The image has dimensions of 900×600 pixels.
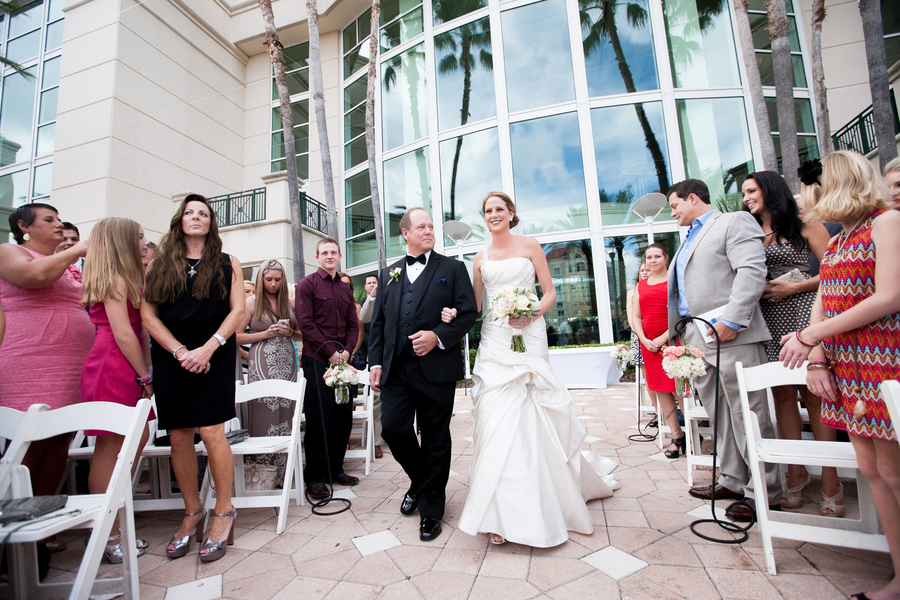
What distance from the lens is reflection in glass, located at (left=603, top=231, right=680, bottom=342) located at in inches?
384

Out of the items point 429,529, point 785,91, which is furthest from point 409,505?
point 785,91

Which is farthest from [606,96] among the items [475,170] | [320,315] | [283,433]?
[283,433]

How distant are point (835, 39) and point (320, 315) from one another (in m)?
13.4

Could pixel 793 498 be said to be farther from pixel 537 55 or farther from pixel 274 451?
pixel 537 55

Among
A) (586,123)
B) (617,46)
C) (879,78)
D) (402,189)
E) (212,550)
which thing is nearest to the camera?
(212,550)

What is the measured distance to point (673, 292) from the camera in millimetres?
3213

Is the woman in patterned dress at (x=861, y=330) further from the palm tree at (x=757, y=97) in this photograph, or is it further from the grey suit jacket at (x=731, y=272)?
the palm tree at (x=757, y=97)

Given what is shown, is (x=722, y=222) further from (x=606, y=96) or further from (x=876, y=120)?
(x=606, y=96)

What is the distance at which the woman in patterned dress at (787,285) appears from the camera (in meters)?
2.78

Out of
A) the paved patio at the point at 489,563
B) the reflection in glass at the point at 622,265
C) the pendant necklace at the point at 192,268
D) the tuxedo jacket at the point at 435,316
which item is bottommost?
the paved patio at the point at 489,563

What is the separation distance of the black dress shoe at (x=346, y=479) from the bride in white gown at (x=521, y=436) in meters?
1.57

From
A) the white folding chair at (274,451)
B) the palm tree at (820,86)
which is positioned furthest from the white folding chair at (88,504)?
the palm tree at (820,86)

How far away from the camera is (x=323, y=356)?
3.76 meters

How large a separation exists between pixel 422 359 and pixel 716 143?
10331mm
